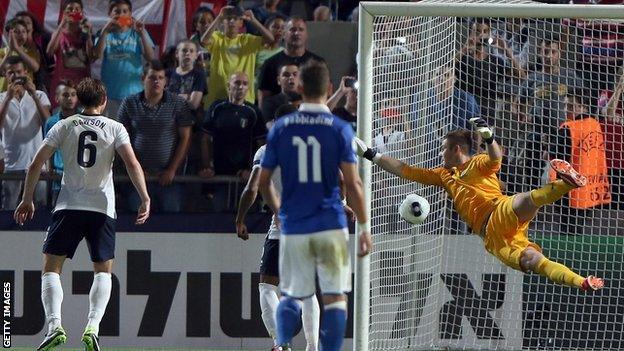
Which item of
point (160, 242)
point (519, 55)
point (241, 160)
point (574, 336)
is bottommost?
point (574, 336)

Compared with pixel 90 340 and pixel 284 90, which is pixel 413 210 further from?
pixel 90 340

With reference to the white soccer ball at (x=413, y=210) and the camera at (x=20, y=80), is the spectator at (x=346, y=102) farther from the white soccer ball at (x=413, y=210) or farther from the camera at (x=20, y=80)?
the camera at (x=20, y=80)

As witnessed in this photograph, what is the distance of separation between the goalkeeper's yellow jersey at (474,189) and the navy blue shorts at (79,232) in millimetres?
2857

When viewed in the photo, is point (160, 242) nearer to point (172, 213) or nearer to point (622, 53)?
point (172, 213)

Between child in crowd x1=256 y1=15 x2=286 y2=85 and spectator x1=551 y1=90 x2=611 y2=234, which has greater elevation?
child in crowd x1=256 y1=15 x2=286 y2=85

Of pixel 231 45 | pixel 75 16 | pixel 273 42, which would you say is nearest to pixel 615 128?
pixel 273 42

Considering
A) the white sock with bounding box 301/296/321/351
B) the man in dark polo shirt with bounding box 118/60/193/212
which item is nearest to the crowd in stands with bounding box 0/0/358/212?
the man in dark polo shirt with bounding box 118/60/193/212

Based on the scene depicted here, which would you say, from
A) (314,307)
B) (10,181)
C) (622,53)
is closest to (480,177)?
(622,53)

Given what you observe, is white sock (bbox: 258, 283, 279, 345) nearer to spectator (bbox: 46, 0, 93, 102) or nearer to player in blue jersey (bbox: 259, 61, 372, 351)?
player in blue jersey (bbox: 259, 61, 372, 351)

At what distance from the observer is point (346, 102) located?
11.7 meters

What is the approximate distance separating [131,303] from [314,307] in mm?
3289

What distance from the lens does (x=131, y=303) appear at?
38.2 ft

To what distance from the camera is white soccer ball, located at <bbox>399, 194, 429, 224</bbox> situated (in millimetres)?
9977

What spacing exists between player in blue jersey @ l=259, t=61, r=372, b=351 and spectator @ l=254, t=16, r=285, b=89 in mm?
4724
